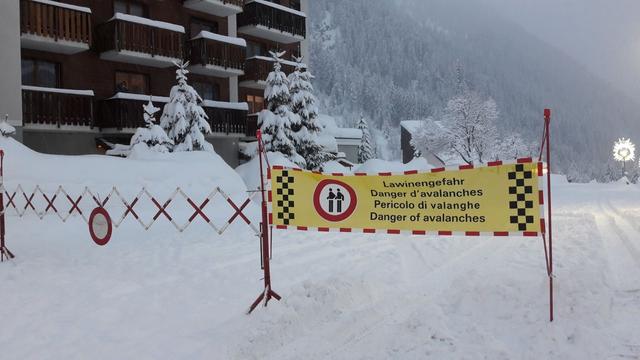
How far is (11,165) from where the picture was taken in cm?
1382

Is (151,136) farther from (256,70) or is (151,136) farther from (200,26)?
(256,70)

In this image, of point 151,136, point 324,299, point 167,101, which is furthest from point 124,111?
point 324,299

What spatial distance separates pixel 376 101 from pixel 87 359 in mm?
147959

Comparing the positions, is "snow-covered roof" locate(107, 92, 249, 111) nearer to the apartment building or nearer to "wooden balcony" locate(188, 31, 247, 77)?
the apartment building

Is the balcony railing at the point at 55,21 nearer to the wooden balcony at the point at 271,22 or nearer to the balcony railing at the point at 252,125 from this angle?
the balcony railing at the point at 252,125

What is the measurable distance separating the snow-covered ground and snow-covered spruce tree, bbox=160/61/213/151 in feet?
34.4

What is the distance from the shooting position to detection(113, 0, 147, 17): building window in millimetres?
22203

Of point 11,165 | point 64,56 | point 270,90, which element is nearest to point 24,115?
point 64,56

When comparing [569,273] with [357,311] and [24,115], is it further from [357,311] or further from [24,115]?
[24,115]

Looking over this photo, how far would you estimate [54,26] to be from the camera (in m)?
18.6

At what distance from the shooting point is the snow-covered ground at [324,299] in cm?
463

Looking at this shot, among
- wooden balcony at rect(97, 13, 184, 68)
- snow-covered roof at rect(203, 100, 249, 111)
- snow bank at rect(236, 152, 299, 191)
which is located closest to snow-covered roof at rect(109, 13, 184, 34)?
wooden balcony at rect(97, 13, 184, 68)

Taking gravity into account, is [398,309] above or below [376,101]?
below

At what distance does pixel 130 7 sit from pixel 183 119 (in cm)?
644
